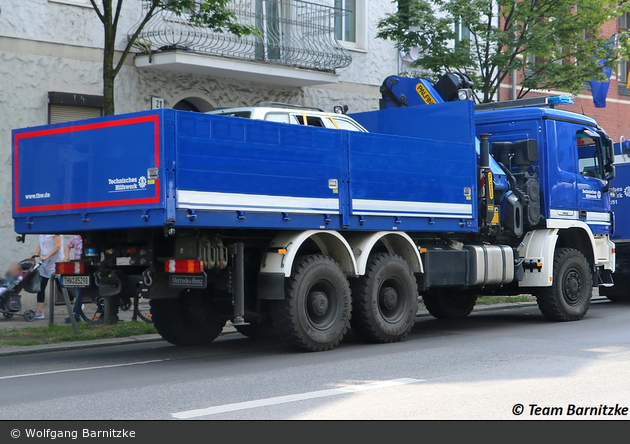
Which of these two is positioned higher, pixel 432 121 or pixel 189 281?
pixel 432 121

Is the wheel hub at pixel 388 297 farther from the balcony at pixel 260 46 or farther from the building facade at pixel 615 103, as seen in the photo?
the building facade at pixel 615 103

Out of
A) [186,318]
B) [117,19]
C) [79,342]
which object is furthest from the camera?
[117,19]

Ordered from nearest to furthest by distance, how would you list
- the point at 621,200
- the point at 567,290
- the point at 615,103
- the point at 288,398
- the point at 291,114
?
the point at 288,398
the point at 291,114
the point at 567,290
the point at 621,200
the point at 615,103

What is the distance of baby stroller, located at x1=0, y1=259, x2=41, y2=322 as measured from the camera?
14.4 metres

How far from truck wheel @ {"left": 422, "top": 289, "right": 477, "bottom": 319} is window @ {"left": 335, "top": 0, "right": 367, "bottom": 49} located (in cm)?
866

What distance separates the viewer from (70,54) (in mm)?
17031

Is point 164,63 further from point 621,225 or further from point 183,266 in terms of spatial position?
point 621,225

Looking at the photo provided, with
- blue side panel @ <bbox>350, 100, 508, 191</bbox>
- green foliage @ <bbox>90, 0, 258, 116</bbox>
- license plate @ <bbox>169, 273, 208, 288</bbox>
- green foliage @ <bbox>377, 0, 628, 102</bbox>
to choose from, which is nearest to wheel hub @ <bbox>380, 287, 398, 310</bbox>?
blue side panel @ <bbox>350, 100, 508, 191</bbox>

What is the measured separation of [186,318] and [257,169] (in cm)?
274

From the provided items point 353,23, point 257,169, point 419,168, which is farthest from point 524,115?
point 353,23

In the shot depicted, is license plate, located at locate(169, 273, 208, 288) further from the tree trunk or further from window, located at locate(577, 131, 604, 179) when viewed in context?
window, located at locate(577, 131, 604, 179)

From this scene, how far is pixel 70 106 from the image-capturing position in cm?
1705

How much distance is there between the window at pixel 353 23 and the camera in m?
21.8
